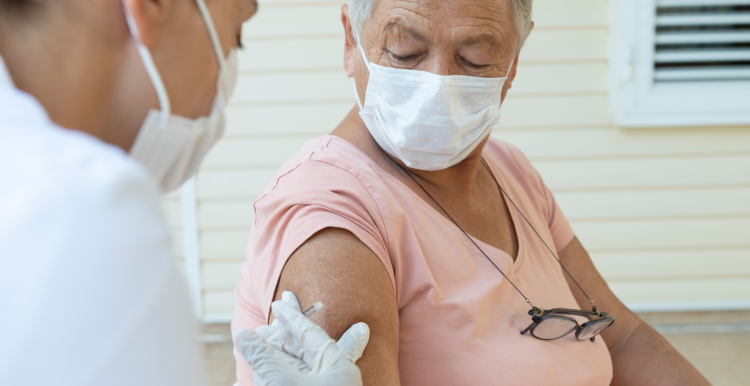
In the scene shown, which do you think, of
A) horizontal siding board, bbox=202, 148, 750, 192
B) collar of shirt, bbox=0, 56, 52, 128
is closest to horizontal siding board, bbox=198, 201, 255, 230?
horizontal siding board, bbox=202, 148, 750, 192

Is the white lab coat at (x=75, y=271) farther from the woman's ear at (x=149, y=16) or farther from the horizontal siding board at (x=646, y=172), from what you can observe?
the horizontal siding board at (x=646, y=172)

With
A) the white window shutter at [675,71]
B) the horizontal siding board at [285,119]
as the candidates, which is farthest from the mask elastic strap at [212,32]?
the white window shutter at [675,71]

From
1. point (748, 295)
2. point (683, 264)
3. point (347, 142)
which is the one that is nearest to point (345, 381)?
point (347, 142)

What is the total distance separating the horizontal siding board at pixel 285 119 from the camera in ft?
10.8

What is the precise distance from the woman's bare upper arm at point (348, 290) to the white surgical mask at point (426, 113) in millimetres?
346

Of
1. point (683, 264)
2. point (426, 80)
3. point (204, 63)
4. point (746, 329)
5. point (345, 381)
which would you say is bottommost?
point (746, 329)

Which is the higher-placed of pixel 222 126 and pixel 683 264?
pixel 222 126

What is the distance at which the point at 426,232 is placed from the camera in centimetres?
123

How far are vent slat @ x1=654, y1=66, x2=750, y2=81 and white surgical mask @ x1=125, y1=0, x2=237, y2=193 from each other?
3.00m

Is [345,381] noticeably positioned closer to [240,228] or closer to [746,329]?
[240,228]

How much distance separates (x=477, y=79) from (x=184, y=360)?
3.22 ft

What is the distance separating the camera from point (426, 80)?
129cm

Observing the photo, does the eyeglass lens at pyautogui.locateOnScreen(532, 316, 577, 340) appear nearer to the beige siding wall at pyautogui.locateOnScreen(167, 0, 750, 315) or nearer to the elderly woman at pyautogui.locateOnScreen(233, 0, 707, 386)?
the elderly woman at pyautogui.locateOnScreen(233, 0, 707, 386)

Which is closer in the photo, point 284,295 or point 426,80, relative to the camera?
point 284,295
